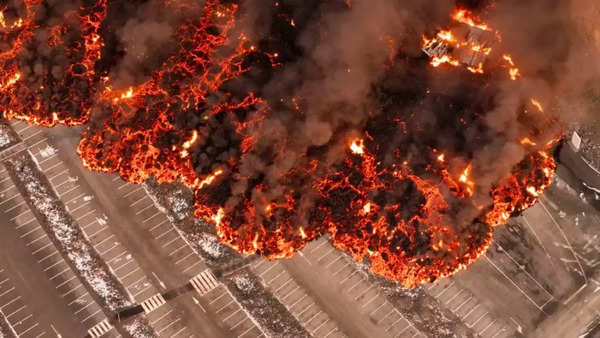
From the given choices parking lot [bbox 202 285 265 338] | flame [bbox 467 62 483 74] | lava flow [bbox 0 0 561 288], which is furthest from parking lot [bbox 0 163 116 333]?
flame [bbox 467 62 483 74]

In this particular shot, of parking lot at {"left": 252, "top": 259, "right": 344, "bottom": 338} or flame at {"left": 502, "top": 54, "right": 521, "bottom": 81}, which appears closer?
flame at {"left": 502, "top": 54, "right": 521, "bottom": 81}

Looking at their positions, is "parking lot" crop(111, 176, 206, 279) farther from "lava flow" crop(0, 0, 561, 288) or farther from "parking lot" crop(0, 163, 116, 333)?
"parking lot" crop(0, 163, 116, 333)

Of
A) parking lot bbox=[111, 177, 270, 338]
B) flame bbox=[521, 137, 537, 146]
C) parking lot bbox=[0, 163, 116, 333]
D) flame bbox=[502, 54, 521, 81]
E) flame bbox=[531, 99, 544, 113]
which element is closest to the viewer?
flame bbox=[521, 137, 537, 146]

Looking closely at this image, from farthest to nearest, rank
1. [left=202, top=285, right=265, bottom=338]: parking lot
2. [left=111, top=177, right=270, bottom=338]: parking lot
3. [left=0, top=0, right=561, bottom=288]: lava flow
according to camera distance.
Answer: [left=111, top=177, right=270, bottom=338]: parking lot
[left=202, top=285, right=265, bottom=338]: parking lot
[left=0, top=0, right=561, bottom=288]: lava flow

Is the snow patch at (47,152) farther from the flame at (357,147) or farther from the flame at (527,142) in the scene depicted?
the flame at (527,142)

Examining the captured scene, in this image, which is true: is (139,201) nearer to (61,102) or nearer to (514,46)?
(61,102)

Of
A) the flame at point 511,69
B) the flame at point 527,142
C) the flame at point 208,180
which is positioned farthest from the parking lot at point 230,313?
the flame at point 511,69
